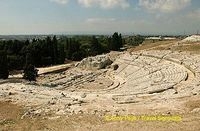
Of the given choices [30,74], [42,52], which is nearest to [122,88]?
[30,74]

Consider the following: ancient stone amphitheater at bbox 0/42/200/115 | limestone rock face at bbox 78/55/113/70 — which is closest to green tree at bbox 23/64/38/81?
ancient stone amphitheater at bbox 0/42/200/115

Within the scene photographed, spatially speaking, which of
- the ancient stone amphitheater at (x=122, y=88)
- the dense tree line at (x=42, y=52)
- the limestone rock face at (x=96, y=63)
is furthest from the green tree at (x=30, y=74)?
the dense tree line at (x=42, y=52)

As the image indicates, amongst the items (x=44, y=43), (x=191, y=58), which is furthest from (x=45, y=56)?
(x=191, y=58)

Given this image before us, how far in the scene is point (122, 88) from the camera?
37.6m

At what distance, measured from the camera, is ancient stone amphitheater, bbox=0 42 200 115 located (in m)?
22.5

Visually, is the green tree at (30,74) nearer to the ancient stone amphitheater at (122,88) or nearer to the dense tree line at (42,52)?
the ancient stone amphitheater at (122,88)

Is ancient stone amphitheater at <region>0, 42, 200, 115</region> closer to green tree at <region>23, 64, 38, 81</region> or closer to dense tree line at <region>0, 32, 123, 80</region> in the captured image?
green tree at <region>23, 64, 38, 81</region>

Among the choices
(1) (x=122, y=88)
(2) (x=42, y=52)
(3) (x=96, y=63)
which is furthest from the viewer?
(2) (x=42, y=52)

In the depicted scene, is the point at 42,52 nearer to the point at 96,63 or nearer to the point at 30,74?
the point at 96,63

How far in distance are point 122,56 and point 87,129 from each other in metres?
42.0

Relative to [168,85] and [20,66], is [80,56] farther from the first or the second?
[168,85]

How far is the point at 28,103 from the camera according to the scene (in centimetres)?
2492

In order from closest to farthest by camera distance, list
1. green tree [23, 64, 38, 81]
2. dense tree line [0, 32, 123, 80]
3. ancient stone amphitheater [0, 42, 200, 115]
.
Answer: ancient stone amphitheater [0, 42, 200, 115]
green tree [23, 64, 38, 81]
dense tree line [0, 32, 123, 80]

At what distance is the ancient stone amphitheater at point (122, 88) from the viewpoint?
22.5 m
